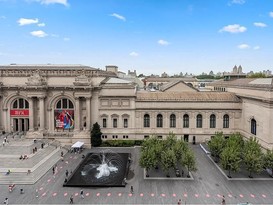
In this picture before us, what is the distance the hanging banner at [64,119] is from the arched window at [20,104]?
7357mm

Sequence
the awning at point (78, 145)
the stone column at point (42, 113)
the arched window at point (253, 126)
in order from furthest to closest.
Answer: the stone column at point (42, 113) → the awning at point (78, 145) → the arched window at point (253, 126)

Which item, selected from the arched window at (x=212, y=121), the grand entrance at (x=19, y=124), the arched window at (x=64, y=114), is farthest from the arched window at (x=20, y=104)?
the arched window at (x=212, y=121)

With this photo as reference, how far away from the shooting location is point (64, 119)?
55.7 metres

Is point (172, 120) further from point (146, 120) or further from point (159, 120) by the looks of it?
point (146, 120)

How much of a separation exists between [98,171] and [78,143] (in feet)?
41.7

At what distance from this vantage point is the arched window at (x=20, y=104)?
55875mm

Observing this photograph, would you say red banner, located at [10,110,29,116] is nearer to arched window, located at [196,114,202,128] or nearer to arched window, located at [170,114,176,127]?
arched window, located at [170,114,176,127]

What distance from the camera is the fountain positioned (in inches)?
1374

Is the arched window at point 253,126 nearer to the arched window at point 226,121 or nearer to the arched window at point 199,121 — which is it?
the arched window at point 226,121

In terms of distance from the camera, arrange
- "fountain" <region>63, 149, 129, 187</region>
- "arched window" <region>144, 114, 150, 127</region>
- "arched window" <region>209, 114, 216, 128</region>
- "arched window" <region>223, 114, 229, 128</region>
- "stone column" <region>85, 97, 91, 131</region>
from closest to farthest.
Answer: "fountain" <region>63, 149, 129, 187</region>, "stone column" <region>85, 97, 91, 131</region>, "arched window" <region>223, 114, 229, 128</region>, "arched window" <region>209, 114, 216, 128</region>, "arched window" <region>144, 114, 150, 127</region>

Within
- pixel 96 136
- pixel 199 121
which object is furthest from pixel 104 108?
pixel 199 121

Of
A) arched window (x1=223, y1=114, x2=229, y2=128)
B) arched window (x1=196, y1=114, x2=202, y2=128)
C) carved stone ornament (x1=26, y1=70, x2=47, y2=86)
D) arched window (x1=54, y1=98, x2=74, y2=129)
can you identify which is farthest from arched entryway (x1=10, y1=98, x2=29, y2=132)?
arched window (x1=223, y1=114, x2=229, y2=128)

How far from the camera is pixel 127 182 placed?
1388 inches

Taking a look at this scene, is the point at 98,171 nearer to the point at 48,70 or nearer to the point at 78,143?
the point at 78,143
